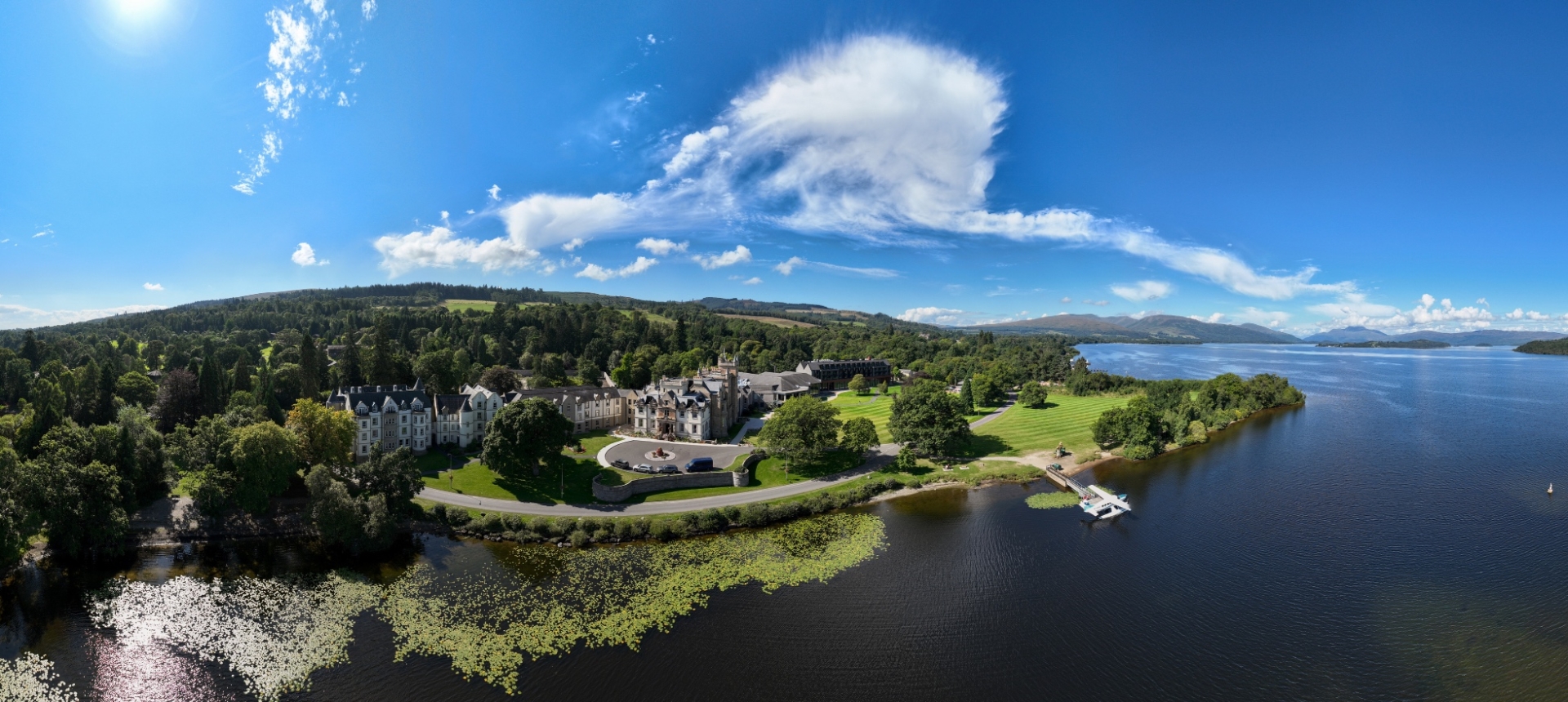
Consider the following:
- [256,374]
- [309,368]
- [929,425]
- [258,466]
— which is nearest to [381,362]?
[309,368]

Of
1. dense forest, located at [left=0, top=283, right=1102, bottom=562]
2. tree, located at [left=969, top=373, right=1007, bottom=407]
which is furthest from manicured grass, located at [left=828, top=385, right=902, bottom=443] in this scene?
dense forest, located at [left=0, top=283, right=1102, bottom=562]

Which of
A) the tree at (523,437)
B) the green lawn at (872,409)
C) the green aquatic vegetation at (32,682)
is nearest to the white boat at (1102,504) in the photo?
the green lawn at (872,409)

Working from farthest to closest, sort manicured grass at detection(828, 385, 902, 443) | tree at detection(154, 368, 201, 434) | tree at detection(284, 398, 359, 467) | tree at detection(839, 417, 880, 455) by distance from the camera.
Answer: manicured grass at detection(828, 385, 902, 443)
tree at detection(154, 368, 201, 434)
tree at detection(839, 417, 880, 455)
tree at detection(284, 398, 359, 467)

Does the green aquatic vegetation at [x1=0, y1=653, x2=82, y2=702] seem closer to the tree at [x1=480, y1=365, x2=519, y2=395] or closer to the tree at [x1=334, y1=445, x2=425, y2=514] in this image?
the tree at [x1=334, y1=445, x2=425, y2=514]

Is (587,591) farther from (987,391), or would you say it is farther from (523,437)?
(987,391)

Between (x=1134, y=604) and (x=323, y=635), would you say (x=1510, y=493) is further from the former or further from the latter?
(x=323, y=635)

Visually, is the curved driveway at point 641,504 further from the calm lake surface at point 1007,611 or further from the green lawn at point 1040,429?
the green lawn at point 1040,429
